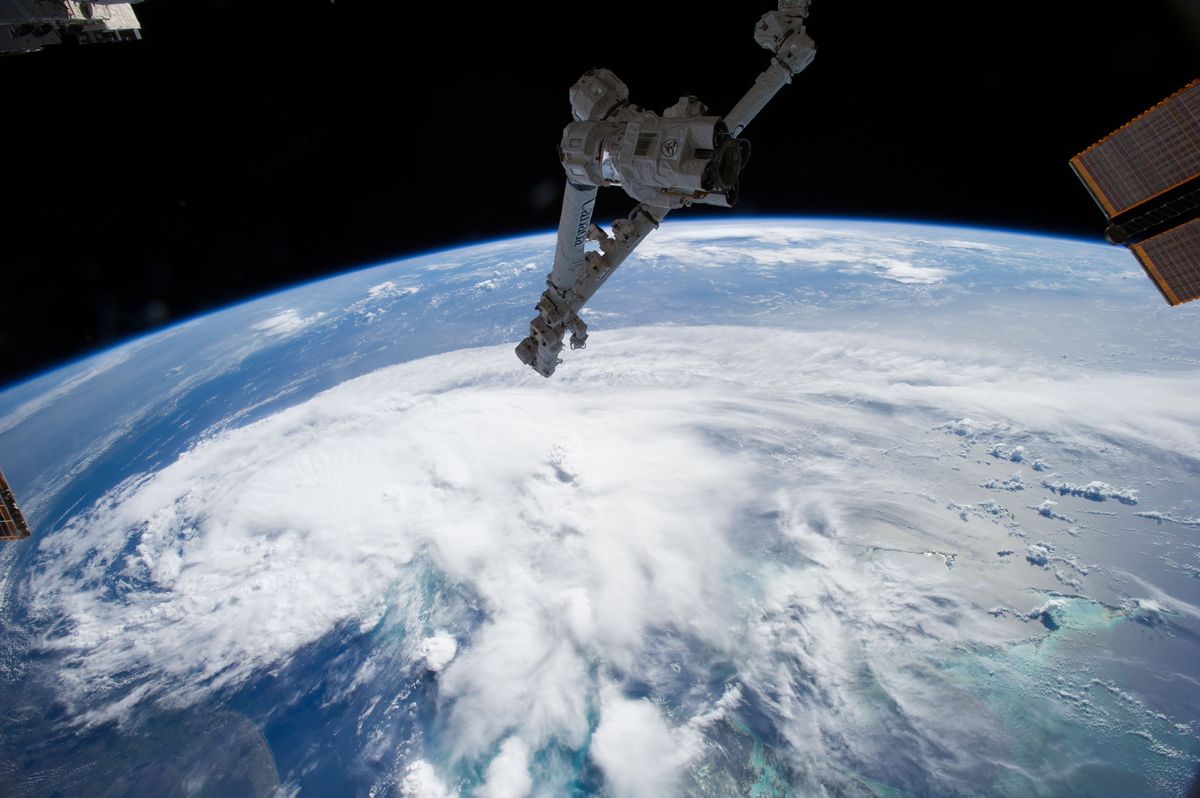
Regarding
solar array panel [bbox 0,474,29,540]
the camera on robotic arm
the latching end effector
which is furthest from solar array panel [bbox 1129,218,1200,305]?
solar array panel [bbox 0,474,29,540]

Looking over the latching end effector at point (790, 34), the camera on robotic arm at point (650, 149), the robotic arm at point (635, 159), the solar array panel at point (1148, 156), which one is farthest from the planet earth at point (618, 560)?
the latching end effector at point (790, 34)

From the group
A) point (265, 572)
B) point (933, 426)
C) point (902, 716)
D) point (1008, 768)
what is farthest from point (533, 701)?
point (933, 426)

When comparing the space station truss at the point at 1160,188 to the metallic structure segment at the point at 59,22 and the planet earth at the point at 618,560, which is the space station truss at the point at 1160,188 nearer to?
the metallic structure segment at the point at 59,22

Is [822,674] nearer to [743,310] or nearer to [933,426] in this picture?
[933,426]

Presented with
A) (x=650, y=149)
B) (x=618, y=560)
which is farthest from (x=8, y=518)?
(x=618, y=560)

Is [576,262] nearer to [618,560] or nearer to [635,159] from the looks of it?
[635,159]

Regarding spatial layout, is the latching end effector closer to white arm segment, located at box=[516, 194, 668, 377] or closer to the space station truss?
white arm segment, located at box=[516, 194, 668, 377]
